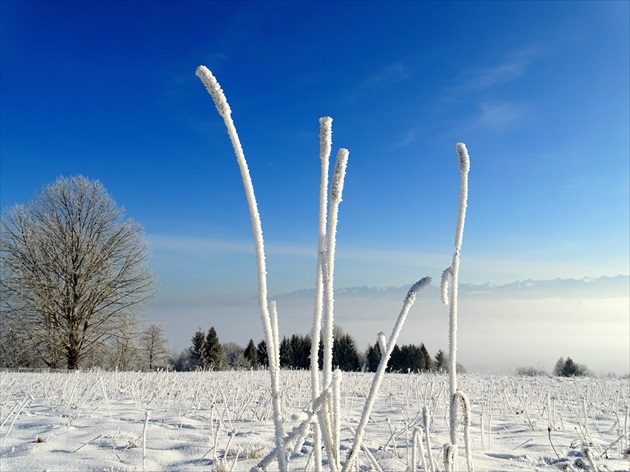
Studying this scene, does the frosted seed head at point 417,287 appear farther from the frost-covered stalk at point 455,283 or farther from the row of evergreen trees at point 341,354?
the row of evergreen trees at point 341,354

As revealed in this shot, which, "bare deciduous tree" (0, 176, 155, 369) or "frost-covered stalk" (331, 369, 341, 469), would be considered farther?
"bare deciduous tree" (0, 176, 155, 369)

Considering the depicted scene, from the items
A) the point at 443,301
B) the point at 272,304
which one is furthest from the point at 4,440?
the point at 443,301

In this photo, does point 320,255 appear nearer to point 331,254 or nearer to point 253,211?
point 331,254

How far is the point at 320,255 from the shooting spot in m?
1.31

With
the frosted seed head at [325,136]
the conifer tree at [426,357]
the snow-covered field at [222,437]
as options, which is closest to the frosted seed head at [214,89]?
the frosted seed head at [325,136]

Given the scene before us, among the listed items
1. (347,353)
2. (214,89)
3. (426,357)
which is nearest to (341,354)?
(347,353)

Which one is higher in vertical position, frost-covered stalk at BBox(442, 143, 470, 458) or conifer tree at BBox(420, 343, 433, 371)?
frost-covered stalk at BBox(442, 143, 470, 458)

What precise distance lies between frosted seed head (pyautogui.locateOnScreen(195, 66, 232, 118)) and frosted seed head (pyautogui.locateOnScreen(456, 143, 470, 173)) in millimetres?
746

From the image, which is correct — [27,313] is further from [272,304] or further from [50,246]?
[272,304]

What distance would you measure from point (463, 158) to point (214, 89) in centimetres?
79

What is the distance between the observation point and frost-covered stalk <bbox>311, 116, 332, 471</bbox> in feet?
4.08

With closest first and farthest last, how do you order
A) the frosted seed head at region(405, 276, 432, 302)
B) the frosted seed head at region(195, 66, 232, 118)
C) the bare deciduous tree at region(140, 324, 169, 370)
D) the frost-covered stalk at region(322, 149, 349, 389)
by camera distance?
the frosted seed head at region(195, 66, 232, 118)
the frost-covered stalk at region(322, 149, 349, 389)
the frosted seed head at region(405, 276, 432, 302)
the bare deciduous tree at region(140, 324, 169, 370)

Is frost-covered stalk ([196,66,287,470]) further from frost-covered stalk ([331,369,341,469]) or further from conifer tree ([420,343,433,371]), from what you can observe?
conifer tree ([420,343,433,371])

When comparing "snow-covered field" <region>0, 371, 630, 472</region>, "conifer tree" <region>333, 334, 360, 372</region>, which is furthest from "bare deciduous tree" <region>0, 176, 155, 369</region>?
"conifer tree" <region>333, 334, 360, 372</region>
